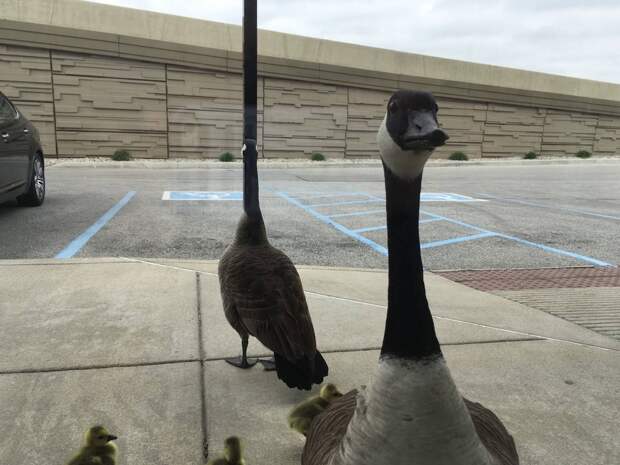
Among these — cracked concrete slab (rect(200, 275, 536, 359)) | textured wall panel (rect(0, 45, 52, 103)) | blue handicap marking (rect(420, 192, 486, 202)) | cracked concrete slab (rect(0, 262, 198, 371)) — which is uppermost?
textured wall panel (rect(0, 45, 52, 103))

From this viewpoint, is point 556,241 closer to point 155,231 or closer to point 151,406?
point 155,231

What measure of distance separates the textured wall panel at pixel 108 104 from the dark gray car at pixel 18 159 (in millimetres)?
15761

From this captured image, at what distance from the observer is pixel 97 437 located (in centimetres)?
204

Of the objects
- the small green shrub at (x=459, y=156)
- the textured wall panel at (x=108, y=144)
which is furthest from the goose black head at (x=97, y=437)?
the small green shrub at (x=459, y=156)

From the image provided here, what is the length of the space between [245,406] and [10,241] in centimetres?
492

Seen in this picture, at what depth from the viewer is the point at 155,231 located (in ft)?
22.8

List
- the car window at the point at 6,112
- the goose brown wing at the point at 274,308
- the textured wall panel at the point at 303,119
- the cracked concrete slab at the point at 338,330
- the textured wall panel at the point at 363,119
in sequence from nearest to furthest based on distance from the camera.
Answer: the goose brown wing at the point at 274,308 → the cracked concrete slab at the point at 338,330 → the car window at the point at 6,112 → the textured wall panel at the point at 303,119 → the textured wall panel at the point at 363,119

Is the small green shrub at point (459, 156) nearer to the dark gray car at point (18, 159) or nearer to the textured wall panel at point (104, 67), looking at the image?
the textured wall panel at point (104, 67)

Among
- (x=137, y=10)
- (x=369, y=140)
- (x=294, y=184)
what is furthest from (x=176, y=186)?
(x=369, y=140)

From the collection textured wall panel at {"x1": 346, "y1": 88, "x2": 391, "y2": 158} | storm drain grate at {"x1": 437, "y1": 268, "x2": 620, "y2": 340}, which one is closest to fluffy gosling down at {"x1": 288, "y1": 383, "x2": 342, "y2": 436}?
storm drain grate at {"x1": 437, "y1": 268, "x2": 620, "y2": 340}

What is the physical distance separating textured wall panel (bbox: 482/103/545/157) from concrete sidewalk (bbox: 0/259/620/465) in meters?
30.6

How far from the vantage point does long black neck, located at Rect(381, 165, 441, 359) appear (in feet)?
4.58

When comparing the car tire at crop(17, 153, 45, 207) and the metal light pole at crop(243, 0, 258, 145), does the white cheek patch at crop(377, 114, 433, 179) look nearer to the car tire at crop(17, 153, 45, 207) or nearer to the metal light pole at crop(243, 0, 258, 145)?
the metal light pole at crop(243, 0, 258, 145)

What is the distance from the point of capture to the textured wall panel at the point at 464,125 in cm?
3080
